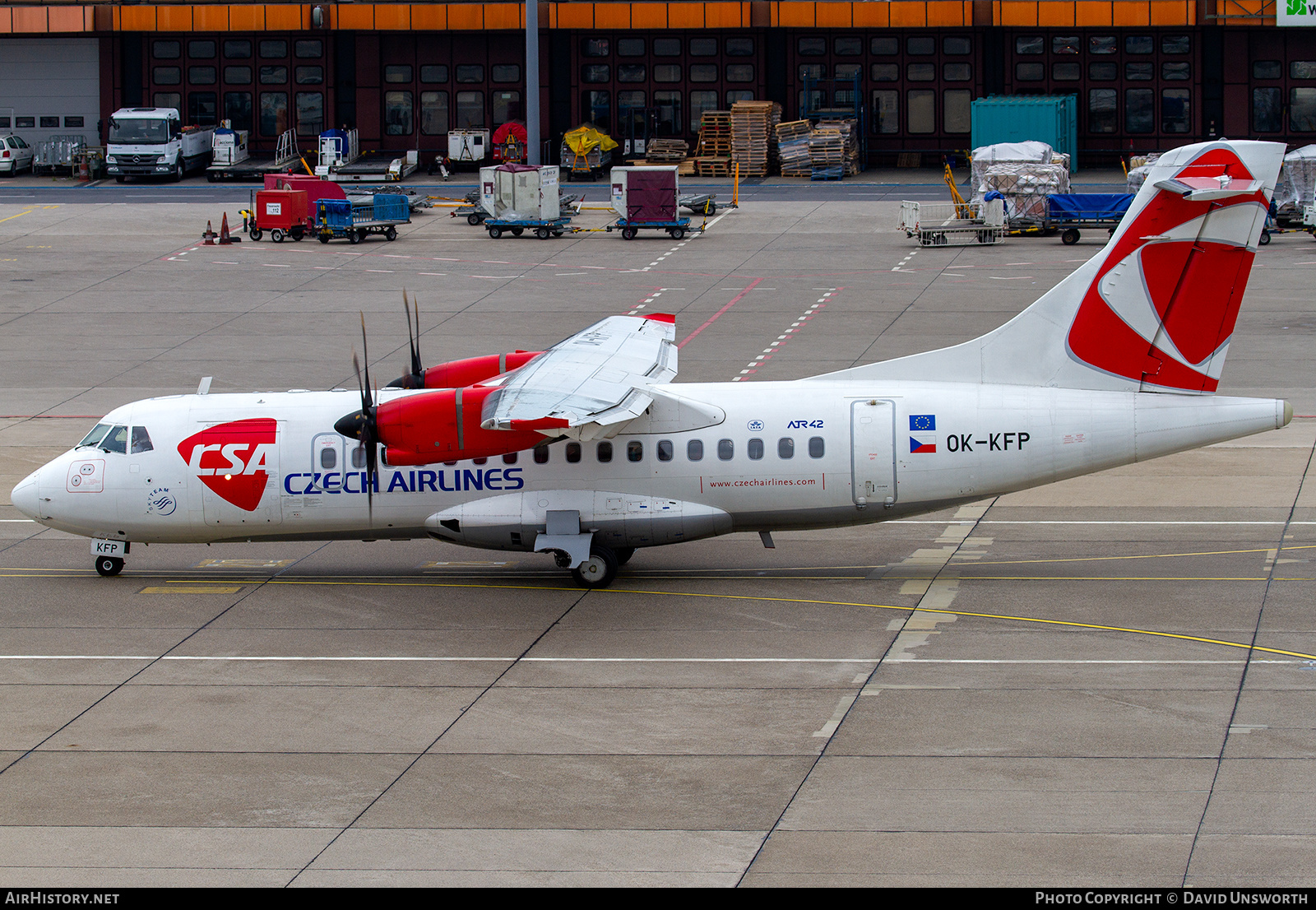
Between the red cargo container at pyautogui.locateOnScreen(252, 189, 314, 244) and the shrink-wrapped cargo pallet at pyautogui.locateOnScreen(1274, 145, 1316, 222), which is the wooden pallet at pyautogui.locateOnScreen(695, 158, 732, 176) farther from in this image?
the shrink-wrapped cargo pallet at pyautogui.locateOnScreen(1274, 145, 1316, 222)

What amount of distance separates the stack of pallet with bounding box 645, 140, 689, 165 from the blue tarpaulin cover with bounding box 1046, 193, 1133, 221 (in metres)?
24.1

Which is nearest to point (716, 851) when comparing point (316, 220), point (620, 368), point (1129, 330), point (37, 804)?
point (37, 804)

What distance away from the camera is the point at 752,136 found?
78.9m

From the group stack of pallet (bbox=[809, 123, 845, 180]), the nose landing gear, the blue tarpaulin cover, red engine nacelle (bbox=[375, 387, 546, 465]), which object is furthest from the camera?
stack of pallet (bbox=[809, 123, 845, 180])

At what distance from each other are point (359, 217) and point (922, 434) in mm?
43491

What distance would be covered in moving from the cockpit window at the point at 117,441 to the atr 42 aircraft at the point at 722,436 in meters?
0.06

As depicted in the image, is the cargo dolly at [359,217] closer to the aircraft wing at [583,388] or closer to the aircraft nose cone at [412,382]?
the aircraft nose cone at [412,382]

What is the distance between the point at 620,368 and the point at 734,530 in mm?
3595

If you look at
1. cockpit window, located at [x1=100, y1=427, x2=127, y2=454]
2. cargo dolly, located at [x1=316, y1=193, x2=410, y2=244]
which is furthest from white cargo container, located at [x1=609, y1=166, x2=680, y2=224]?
cockpit window, located at [x1=100, y1=427, x2=127, y2=454]

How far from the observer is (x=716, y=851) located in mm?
16031

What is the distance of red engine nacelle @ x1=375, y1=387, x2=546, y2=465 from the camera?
23.8m

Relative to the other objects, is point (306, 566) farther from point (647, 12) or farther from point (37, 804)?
point (647, 12)

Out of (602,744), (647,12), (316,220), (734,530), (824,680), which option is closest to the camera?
(602,744)

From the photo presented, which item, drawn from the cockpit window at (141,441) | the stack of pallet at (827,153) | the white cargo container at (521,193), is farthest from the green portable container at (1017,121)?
the cockpit window at (141,441)
